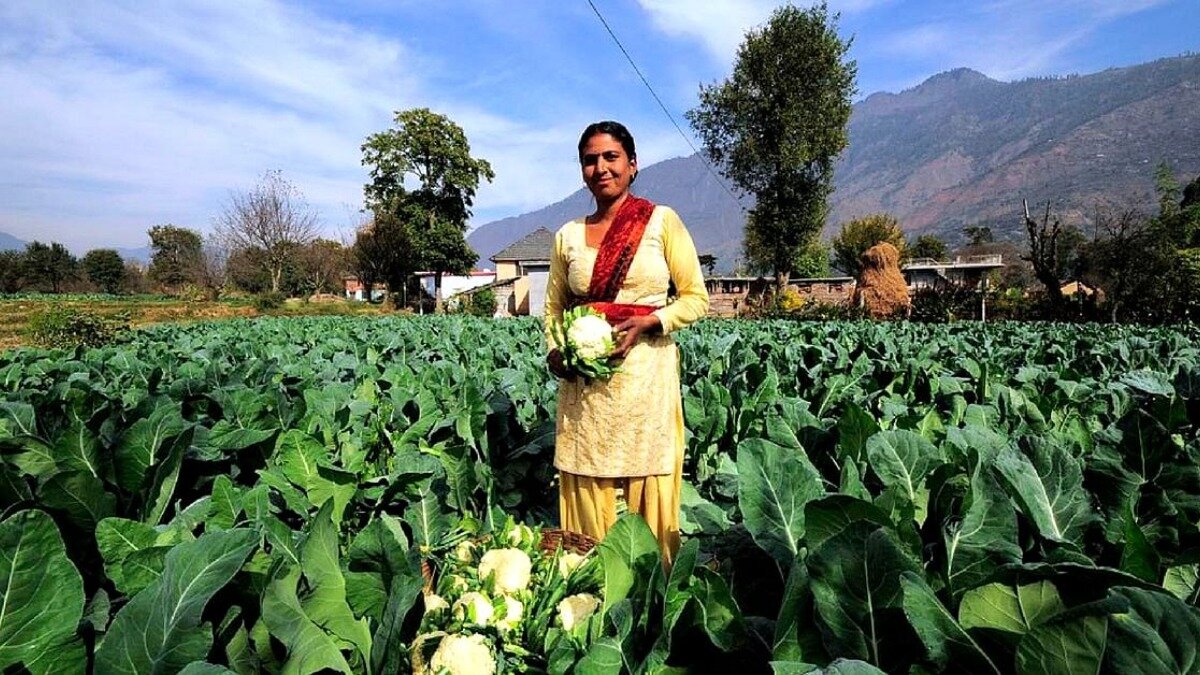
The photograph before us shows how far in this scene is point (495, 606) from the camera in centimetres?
141

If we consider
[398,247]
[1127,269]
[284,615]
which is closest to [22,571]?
[284,615]

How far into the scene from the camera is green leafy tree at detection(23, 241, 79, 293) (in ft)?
238

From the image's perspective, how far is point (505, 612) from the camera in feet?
4.60

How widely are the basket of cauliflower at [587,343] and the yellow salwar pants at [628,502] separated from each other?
1.62 feet

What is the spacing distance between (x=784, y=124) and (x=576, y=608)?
36195 millimetres

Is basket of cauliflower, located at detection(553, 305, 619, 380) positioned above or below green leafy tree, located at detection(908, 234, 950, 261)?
below

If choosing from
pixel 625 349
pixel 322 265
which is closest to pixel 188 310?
pixel 322 265

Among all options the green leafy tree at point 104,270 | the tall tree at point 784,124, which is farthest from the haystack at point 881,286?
the green leafy tree at point 104,270

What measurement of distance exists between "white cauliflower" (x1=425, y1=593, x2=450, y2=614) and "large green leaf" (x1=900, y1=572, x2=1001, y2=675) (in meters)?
0.99

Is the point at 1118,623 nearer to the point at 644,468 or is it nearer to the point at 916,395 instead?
the point at 644,468

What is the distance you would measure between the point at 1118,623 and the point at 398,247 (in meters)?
56.0

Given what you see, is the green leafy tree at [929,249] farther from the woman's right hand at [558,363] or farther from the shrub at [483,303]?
the woman's right hand at [558,363]

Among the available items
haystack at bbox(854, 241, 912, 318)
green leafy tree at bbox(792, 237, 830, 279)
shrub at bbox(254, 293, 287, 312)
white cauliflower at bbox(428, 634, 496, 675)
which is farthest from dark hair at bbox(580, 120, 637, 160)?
green leafy tree at bbox(792, 237, 830, 279)

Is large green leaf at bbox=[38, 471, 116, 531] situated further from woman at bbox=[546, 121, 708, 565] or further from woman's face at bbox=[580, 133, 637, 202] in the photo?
woman's face at bbox=[580, 133, 637, 202]
